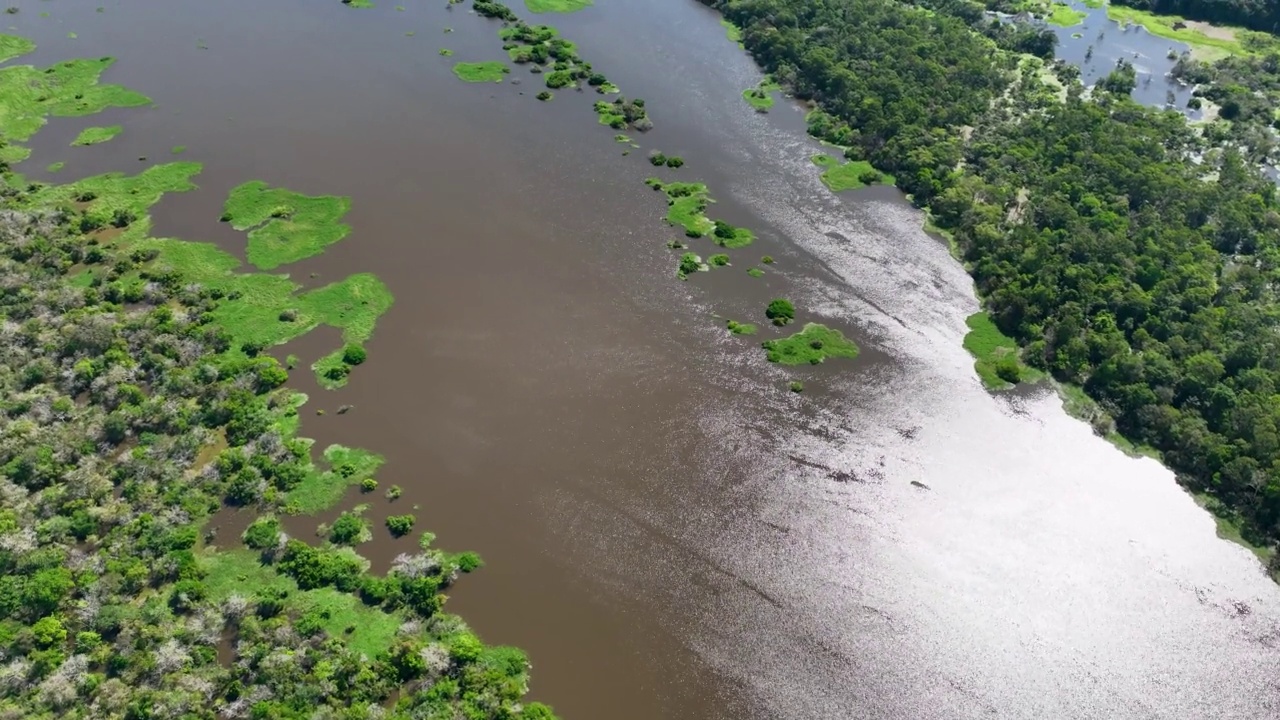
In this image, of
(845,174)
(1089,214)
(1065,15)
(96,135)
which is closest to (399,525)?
(845,174)

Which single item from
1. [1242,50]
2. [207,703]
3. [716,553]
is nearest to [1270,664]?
[716,553]

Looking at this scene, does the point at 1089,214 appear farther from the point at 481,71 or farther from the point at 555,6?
the point at 555,6

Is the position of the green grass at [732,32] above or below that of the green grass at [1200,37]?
below

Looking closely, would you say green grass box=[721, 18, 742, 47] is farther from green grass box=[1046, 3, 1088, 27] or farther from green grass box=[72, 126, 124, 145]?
green grass box=[72, 126, 124, 145]

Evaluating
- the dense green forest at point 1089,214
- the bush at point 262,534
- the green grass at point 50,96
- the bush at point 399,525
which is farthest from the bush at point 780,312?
the green grass at point 50,96

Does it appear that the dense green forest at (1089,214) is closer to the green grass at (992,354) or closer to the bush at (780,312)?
the green grass at (992,354)

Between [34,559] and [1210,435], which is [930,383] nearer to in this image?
[1210,435]
